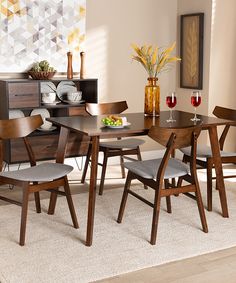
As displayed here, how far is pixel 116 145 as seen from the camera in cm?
430

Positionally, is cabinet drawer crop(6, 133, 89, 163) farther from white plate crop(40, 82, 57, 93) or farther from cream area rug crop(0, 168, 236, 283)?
cream area rug crop(0, 168, 236, 283)

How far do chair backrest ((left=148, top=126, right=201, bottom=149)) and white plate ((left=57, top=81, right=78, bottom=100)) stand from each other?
6.66 ft

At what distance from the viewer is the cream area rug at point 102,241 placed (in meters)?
2.80

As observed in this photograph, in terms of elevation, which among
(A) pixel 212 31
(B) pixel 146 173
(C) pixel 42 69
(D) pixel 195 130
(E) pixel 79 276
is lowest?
(E) pixel 79 276

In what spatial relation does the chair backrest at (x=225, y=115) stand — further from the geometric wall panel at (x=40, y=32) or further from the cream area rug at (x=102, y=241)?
the geometric wall panel at (x=40, y=32)

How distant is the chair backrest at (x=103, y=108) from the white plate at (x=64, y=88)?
749mm

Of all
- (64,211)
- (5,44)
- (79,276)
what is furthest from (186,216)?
(5,44)

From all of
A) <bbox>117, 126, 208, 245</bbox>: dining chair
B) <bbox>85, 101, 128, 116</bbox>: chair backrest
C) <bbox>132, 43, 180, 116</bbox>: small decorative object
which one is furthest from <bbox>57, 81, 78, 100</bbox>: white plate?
<bbox>117, 126, 208, 245</bbox>: dining chair

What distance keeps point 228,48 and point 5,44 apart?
2412 mm

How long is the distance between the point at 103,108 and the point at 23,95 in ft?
2.54

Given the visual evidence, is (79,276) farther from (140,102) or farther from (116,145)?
(140,102)

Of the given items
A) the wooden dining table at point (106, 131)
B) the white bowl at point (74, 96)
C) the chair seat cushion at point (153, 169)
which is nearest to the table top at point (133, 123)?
the wooden dining table at point (106, 131)

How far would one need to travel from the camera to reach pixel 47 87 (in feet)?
16.1

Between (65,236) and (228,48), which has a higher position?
(228,48)
